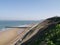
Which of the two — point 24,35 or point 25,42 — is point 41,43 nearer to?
point 25,42

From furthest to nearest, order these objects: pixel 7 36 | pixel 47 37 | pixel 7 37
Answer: pixel 7 36, pixel 7 37, pixel 47 37

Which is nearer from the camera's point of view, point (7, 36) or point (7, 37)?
point (7, 37)

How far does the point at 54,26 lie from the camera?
12570 mm

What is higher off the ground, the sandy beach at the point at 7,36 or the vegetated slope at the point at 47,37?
the vegetated slope at the point at 47,37

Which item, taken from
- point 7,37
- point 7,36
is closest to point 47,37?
point 7,37

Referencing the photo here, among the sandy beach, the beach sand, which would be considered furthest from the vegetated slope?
the beach sand

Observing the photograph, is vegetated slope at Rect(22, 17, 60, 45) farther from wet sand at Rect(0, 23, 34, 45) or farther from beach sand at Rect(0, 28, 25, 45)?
beach sand at Rect(0, 28, 25, 45)

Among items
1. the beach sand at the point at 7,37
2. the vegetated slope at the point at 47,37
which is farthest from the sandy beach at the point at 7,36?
the vegetated slope at the point at 47,37

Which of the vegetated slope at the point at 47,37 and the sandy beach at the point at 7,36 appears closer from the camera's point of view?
the vegetated slope at the point at 47,37

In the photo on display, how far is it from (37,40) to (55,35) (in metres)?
1.28

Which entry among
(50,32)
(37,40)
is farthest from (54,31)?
(37,40)

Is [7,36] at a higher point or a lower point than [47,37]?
lower

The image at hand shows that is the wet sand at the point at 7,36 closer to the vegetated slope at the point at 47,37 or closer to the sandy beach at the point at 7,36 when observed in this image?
the sandy beach at the point at 7,36

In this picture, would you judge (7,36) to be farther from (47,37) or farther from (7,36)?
(47,37)
